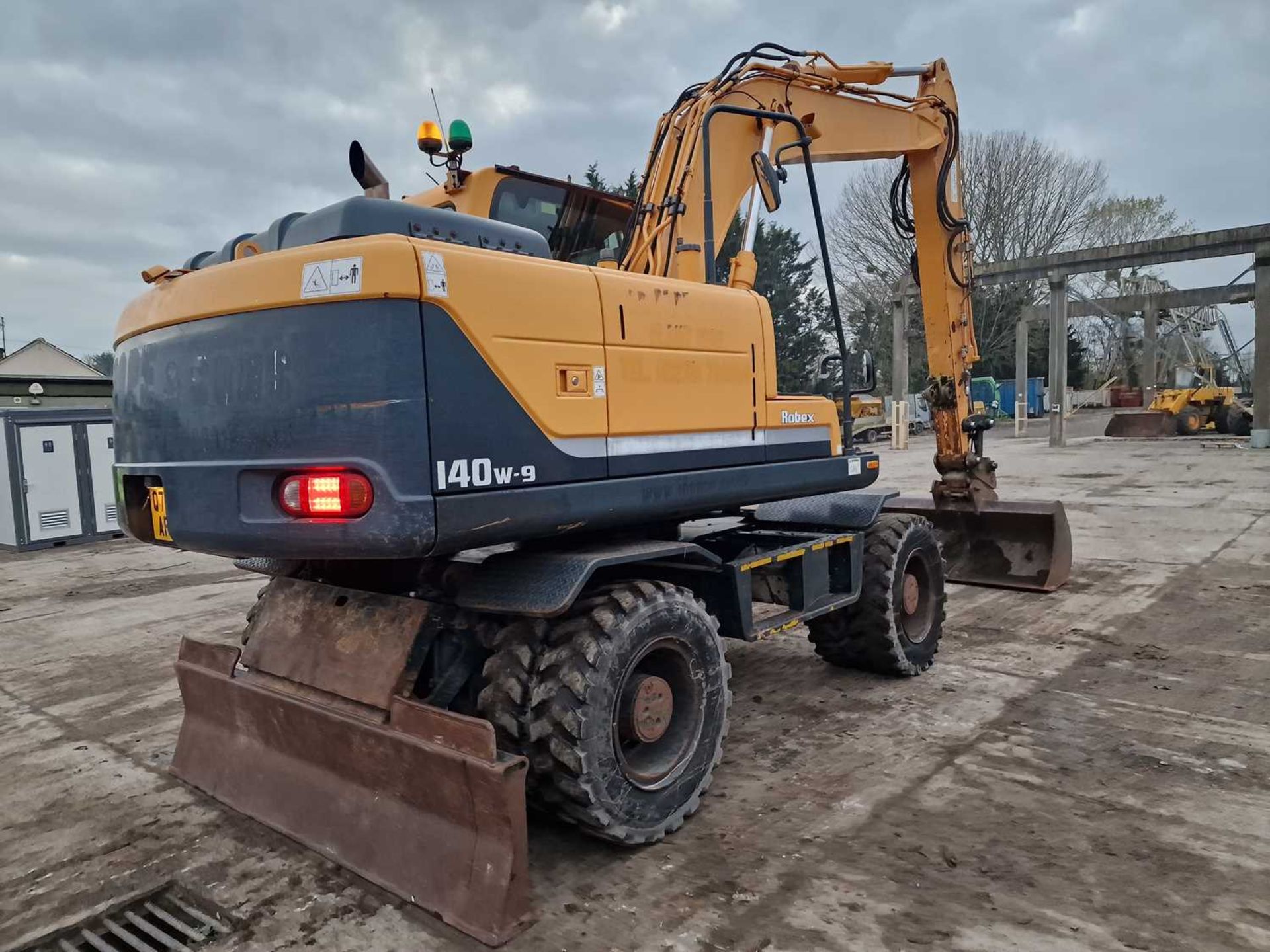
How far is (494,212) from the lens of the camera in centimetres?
418

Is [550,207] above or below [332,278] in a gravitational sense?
above

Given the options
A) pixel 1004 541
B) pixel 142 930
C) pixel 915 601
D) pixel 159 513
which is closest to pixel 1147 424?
pixel 1004 541

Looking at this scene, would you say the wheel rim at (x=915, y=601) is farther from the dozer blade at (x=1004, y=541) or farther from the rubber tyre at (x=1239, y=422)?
the rubber tyre at (x=1239, y=422)

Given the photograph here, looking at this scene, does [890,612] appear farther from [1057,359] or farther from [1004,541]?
[1057,359]

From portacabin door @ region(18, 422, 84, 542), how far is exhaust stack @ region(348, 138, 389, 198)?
36.3 ft

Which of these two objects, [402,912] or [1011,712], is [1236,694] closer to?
[1011,712]

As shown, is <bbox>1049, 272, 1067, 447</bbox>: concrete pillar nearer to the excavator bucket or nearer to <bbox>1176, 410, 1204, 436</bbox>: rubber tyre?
<bbox>1176, 410, 1204, 436</bbox>: rubber tyre

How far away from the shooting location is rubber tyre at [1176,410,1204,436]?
86.7 feet

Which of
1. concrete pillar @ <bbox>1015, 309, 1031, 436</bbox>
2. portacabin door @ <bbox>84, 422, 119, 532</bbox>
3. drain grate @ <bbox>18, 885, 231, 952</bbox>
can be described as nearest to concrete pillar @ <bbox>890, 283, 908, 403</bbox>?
concrete pillar @ <bbox>1015, 309, 1031, 436</bbox>

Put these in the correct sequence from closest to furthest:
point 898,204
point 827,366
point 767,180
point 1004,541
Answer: point 767,180 < point 827,366 < point 898,204 < point 1004,541

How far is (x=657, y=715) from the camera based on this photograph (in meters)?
3.34

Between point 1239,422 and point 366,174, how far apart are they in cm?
2903

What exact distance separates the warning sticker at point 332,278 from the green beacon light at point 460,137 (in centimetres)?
168

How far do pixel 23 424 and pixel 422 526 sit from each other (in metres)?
12.5
